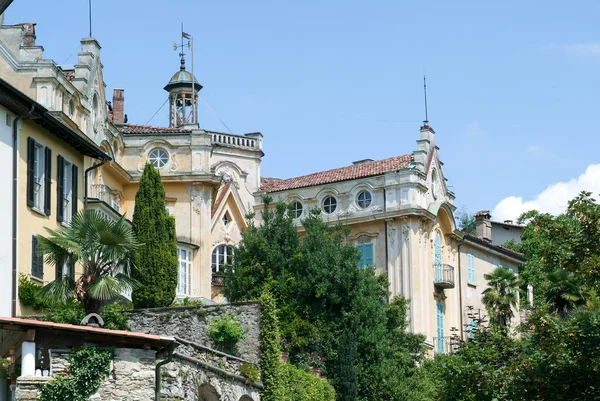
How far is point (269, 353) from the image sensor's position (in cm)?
3891

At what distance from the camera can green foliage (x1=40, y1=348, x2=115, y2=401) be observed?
2638 cm

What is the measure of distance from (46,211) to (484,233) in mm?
51221

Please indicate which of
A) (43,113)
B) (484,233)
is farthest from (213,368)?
(484,233)

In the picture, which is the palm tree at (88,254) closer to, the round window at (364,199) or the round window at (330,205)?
the round window at (364,199)

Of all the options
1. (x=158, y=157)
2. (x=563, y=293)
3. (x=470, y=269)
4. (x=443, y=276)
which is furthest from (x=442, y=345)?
(x=158, y=157)

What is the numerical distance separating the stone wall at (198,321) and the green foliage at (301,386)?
1456 millimetres

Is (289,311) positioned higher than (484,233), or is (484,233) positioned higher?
(484,233)

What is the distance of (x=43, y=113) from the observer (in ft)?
117

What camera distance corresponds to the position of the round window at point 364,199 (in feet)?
213

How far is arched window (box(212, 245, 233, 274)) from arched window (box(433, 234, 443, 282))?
11.5m

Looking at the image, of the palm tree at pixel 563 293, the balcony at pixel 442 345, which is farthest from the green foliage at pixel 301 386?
the balcony at pixel 442 345

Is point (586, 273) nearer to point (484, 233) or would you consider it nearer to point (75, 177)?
point (75, 177)

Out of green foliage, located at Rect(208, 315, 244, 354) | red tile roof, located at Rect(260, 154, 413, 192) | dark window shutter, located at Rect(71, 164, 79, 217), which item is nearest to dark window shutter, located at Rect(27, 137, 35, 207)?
dark window shutter, located at Rect(71, 164, 79, 217)

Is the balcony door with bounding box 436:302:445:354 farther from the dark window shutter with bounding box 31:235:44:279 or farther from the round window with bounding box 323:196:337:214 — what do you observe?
the dark window shutter with bounding box 31:235:44:279
